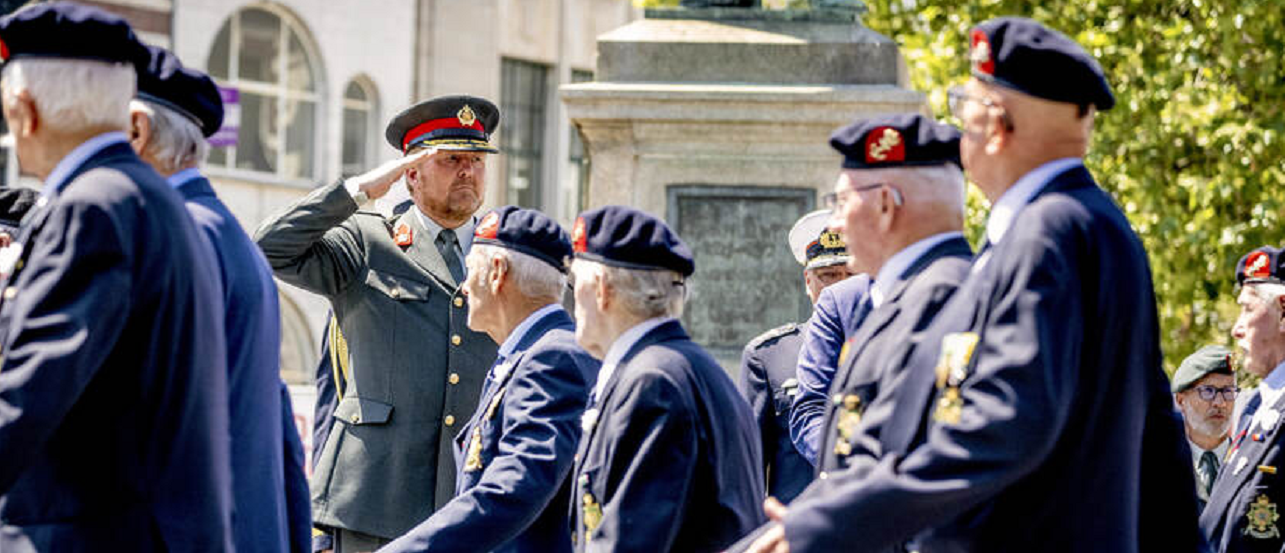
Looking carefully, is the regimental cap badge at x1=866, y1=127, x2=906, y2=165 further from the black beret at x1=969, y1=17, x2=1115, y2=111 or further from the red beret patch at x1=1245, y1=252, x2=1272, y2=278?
the red beret patch at x1=1245, y1=252, x2=1272, y2=278

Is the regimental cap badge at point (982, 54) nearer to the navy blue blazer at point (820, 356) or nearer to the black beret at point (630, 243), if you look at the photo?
the black beret at point (630, 243)

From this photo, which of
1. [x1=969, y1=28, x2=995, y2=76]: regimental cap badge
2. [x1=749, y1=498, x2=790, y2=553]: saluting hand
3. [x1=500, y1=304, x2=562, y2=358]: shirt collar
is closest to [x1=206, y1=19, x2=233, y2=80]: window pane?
[x1=500, y1=304, x2=562, y2=358]: shirt collar

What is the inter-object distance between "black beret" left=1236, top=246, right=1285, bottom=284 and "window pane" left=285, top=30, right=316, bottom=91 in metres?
23.7

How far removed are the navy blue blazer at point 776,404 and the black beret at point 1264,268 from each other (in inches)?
65.7

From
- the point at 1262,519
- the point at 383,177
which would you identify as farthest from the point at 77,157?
the point at 1262,519

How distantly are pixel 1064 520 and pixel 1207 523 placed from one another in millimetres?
3368

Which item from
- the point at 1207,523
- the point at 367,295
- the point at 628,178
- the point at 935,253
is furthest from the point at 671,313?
the point at 628,178

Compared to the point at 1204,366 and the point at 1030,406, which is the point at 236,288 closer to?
the point at 1030,406

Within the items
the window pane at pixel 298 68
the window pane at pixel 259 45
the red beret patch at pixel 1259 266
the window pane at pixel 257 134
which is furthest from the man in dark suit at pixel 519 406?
the window pane at pixel 298 68

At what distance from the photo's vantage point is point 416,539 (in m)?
6.12

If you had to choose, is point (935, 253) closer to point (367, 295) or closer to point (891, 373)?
point (891, 373)

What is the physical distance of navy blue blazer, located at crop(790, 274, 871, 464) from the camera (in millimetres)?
7797

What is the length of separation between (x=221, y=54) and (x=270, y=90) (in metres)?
0.98

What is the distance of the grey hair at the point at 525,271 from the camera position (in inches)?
260
